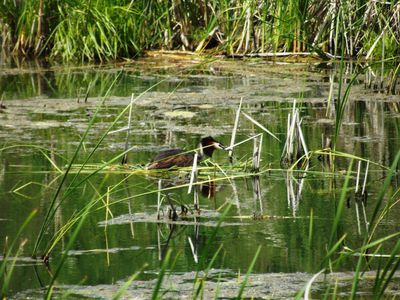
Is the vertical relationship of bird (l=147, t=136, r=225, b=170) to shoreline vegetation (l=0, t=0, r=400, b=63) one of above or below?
below

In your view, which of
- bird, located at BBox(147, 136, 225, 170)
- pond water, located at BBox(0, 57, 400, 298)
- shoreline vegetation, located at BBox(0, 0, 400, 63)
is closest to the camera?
pond water, located at BBox(0, 57, 400, 298)

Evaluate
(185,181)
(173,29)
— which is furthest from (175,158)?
(173,29)

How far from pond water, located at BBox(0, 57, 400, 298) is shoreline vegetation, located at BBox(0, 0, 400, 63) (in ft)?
1.25

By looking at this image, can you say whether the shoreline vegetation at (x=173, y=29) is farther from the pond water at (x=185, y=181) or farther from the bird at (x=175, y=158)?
the bird at (x=175, y=158)

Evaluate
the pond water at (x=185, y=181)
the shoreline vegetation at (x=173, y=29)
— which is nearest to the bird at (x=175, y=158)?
the pond water at (x=185, y=181)

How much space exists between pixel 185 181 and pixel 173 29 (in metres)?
6.32

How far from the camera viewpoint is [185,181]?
713 cm

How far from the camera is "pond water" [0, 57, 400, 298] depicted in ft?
16.2

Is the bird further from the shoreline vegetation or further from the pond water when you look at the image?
the shoreline vegetation

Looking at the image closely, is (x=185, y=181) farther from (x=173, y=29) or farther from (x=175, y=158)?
(x=173, y=29)

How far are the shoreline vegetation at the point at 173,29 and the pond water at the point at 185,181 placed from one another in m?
0.38

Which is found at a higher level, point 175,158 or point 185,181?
point 175,158

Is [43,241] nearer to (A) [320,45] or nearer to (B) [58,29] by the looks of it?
(A) [320,45]

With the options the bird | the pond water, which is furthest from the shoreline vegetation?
the bird
